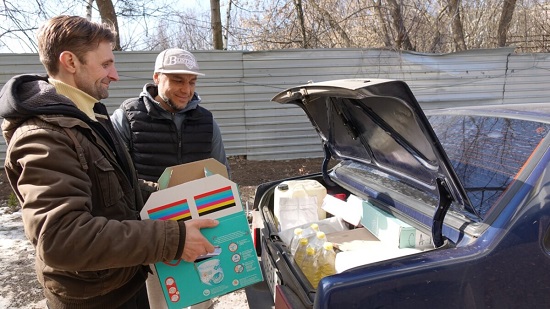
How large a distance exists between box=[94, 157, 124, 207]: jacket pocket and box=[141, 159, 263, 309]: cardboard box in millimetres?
120

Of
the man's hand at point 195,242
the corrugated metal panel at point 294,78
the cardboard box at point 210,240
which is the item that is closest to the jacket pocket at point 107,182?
the cardboard box at point 210,240

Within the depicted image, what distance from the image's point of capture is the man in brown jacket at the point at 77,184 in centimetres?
121

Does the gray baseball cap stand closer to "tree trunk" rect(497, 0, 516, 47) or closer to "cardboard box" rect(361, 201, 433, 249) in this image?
"cardboard box" rect(361, 201, 433, 249)

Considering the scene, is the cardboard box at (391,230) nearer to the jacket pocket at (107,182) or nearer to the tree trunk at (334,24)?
the jacket pocket at (107,182)

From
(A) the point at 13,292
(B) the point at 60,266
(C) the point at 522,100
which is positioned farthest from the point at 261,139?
(B) the point at 60,266

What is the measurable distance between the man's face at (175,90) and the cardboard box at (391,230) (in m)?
1.31

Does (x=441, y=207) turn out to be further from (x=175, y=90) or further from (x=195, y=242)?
(x=175, y=90)

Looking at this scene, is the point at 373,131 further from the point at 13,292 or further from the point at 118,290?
the point at 13,292

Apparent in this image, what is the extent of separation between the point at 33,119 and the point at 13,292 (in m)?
2.64

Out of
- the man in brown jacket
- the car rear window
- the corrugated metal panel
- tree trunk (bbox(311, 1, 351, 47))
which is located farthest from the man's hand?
tree trunk (bbox(311, 1, 351, 47))

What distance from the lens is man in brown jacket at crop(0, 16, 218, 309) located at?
3.95 feet

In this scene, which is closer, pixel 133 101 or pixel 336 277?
pixel 336 277

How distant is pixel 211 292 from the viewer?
5.21 ft

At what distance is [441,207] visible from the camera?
166cm
